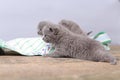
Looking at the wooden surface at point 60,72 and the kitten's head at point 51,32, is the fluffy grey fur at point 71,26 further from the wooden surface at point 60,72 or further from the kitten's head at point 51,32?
the wooden surface at point 60,72

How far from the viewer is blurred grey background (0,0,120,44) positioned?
2547mm

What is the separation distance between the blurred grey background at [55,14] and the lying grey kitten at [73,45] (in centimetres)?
74

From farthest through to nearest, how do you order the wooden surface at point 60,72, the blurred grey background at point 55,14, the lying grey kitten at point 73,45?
1. the blurred grey background at point 55,14
2. the lying grey kitten at point 73,45
3. the wooden surface at point 60,72

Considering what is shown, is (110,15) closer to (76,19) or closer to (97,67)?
(76,19)

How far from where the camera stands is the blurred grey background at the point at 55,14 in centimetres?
255

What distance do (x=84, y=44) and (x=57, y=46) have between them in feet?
0.58

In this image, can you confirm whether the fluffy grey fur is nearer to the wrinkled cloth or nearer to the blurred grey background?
the wrinkled cloth

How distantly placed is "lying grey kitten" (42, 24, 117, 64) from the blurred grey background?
74 centimetres

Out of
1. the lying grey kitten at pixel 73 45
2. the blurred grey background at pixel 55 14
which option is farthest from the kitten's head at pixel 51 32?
the blurred grey background at pixel 55 14

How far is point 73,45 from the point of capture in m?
1.78

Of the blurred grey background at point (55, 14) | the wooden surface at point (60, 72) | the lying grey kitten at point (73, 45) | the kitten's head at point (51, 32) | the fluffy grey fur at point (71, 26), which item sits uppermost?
the blurred grey background at point (55, 14)

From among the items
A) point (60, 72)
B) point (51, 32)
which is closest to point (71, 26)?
point (51, 32)

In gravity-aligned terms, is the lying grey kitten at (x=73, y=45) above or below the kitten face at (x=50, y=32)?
below

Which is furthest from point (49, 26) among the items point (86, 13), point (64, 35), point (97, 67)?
point (86, 13)
